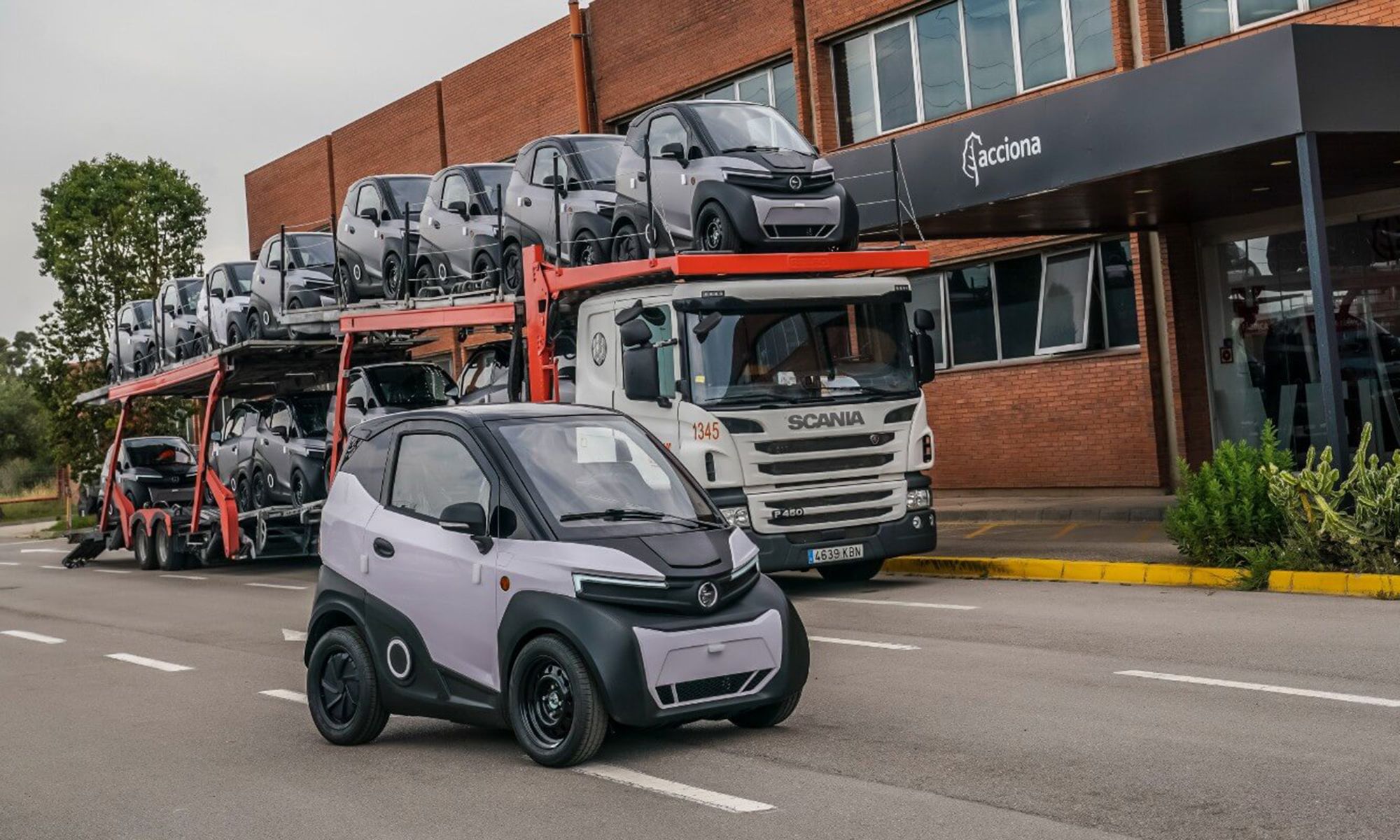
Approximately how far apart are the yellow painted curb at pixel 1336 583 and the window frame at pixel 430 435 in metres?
7.17

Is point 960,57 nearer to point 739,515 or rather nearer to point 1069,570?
point 1069,570

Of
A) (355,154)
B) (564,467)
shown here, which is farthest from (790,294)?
(355,154)

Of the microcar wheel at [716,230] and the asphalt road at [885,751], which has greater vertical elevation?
the microcar wheel at [716,230]

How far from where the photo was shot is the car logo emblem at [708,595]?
7625 mm

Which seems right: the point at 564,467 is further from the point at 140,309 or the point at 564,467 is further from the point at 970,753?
the point at 140,309

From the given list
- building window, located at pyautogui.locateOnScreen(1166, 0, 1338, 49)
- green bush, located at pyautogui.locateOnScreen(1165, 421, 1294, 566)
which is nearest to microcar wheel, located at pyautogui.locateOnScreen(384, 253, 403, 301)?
green bush, located at pyautogui.locateOnScreen(1165, 421, 1294, 566)

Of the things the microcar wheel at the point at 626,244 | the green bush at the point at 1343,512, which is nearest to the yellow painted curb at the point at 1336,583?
the green bush at the point at 1343,512

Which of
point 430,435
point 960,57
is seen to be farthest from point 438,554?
point 960,57

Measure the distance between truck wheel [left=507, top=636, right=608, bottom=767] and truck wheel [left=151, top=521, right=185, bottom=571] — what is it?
60.0ft

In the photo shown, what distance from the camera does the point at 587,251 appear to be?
16.5 meters

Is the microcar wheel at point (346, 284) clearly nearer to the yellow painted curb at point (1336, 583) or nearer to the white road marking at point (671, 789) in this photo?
the yellow painted curb at point (1336, 583)

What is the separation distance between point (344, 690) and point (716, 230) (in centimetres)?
717

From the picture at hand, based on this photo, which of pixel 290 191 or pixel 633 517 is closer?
pixel 633 517

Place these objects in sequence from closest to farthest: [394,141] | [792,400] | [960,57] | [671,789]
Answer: [671,789] < [792,400] < [960,57] < [394,141]
